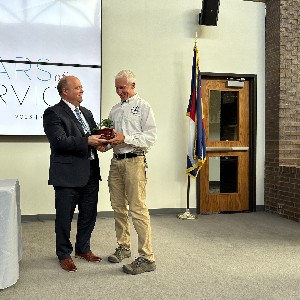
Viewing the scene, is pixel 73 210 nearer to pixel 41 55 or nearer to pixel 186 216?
pixel 186 216

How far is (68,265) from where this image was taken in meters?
2.90

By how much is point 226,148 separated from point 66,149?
2.97m

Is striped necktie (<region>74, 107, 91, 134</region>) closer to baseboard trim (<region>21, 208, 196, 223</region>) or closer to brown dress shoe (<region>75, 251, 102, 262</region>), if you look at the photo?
brown dress shoe (<region>75, 251, 102, 262</region>)

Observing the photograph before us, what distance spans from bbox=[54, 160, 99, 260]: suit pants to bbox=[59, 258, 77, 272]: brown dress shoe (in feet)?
0.11

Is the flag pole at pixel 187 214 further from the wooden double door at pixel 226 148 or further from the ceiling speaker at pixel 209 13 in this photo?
the ceiling speaker at pixel 209 13

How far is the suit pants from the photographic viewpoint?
9.62 feet

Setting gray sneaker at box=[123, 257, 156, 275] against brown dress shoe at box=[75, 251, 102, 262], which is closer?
gray sneaker at box=[123, 257, 156, 275]

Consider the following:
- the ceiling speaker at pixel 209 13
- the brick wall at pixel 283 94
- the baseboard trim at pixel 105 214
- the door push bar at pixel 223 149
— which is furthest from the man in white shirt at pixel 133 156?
the brick wall at pixel 283 94

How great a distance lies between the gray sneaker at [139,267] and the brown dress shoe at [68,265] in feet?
1.23

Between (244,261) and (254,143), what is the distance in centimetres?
254

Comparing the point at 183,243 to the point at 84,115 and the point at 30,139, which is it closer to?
the point at 84,115

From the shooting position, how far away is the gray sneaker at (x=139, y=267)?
281cm

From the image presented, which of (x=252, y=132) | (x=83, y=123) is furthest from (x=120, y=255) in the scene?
(x=252, y=132)

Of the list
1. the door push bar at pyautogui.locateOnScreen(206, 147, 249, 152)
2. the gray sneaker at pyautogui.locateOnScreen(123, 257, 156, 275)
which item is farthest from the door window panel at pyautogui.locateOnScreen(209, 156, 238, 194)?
the gray sneaker at pyautogui.locateOnScreen(123, 257, 156, 275)
